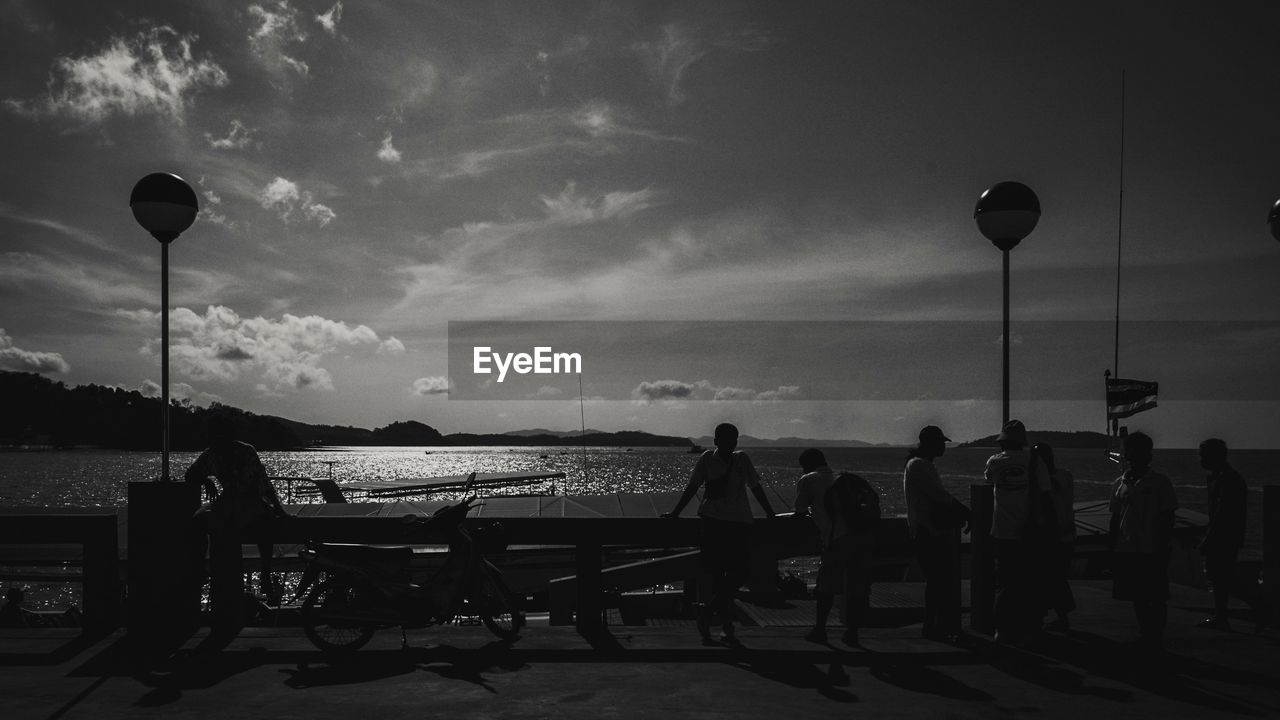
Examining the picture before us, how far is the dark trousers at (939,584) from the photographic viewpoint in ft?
27.2

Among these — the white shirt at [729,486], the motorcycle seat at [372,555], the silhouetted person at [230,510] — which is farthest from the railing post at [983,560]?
the silhouetted person at [230,510]

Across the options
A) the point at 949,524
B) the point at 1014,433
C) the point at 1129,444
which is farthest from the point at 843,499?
the point at 1129,444

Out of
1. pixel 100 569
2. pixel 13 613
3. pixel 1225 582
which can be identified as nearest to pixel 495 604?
pixel 100 569

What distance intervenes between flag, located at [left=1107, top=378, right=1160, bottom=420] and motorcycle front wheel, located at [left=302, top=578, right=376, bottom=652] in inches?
410

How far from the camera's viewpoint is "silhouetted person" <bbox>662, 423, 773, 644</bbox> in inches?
333

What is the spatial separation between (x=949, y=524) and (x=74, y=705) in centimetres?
677

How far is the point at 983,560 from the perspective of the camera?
8.60 meters

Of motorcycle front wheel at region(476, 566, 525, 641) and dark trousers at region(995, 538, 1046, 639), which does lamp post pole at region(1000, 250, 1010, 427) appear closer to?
dark trousers at region(995, 538, 1046, 639)

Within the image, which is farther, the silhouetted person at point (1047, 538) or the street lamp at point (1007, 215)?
the street lamp at point (1007, 215)

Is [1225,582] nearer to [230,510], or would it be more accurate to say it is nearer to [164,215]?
[230,510]

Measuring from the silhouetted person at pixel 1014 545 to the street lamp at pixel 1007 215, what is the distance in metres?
2.34

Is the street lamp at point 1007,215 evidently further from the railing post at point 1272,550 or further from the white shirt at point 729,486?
the white shirt at point 729,486

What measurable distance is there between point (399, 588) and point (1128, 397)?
404 inches

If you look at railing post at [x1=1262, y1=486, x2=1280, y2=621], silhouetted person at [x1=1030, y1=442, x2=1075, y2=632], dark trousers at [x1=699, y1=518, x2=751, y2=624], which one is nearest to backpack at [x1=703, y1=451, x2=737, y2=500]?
dark trousers at [x1=699, y1=518, x2=751, y2=624]
